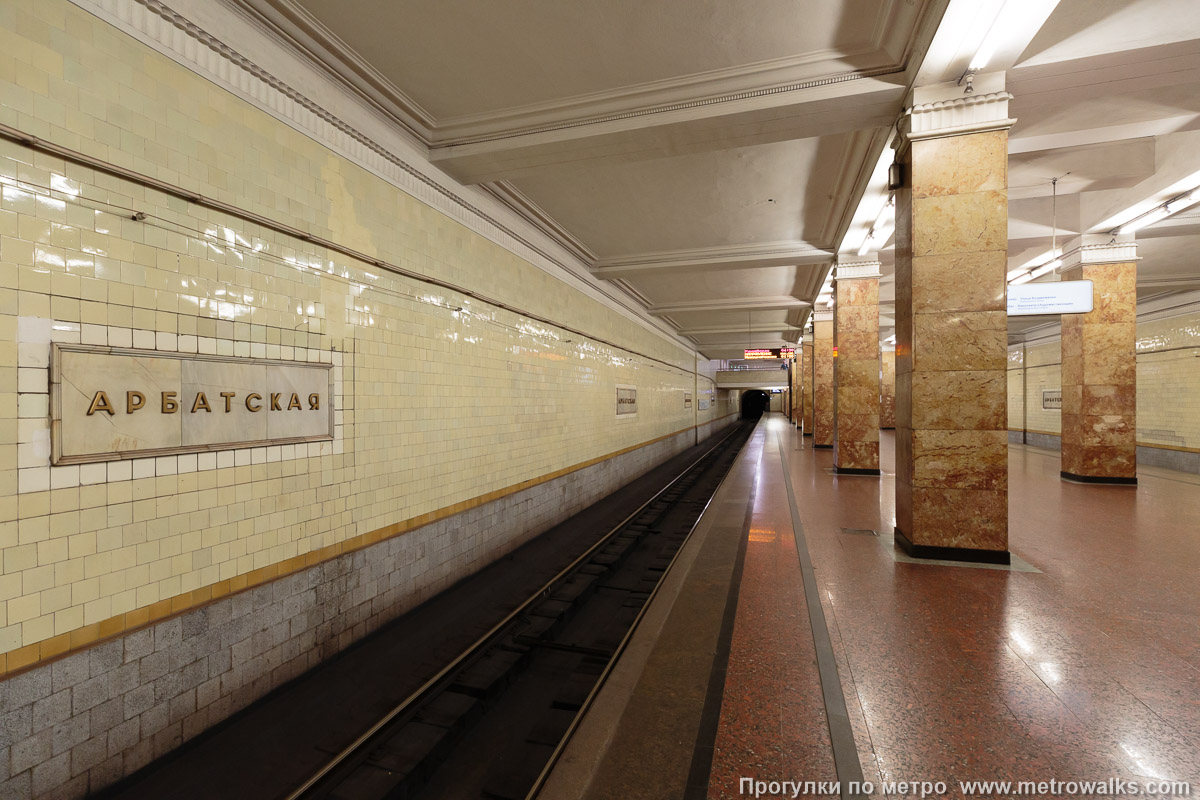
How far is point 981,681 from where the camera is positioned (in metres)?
2.59

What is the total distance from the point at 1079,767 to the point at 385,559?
454cm

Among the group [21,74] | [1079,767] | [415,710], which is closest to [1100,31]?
[1079,767]

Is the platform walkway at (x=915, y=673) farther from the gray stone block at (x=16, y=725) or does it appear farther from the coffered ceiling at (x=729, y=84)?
the coffered ceiling at (x=729, y=84)

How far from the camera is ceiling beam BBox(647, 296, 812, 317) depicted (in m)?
14.0

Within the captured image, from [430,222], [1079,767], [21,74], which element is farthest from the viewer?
[430,222]

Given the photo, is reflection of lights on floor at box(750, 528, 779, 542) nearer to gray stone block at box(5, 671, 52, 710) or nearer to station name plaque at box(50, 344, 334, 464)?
station name plaque at box(50, 344, 334, 464)

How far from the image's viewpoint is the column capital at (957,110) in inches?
161

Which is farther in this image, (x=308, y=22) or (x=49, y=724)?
(x=308, y=22)

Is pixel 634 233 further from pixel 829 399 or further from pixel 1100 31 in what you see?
pixel 829 399

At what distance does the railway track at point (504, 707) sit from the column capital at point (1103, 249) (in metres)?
9.37

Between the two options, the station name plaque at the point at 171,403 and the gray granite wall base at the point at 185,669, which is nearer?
the gray granite wall base at the point at 185,669

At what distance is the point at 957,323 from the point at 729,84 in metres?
2.87

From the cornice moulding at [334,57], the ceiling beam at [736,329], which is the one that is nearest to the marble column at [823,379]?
the ceiling beam at [736,329]

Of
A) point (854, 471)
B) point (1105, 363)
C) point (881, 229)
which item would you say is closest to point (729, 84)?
point (881, 229)
